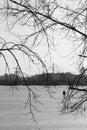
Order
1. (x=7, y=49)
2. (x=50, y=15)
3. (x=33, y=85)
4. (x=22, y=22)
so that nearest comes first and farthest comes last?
(x=7, y=49) → (x=33, y=85) → (x=22, y=22) → (x=50, y=15)

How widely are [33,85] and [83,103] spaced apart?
1549 millimetres

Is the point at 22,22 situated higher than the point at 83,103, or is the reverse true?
the point at 22,22

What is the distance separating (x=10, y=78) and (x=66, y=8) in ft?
4.95

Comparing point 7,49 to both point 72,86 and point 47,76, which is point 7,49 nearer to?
point 47,76

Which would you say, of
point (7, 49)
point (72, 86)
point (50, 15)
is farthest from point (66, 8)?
point (7, 49)

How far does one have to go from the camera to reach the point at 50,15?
3.53m

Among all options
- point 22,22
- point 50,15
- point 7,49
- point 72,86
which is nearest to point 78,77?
point 72,86

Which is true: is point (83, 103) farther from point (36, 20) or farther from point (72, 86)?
point (36, 20)

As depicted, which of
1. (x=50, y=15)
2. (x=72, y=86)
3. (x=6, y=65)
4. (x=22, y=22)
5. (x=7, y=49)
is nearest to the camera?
(x=7, y=49)

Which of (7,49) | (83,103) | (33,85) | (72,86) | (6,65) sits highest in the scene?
(7,49)

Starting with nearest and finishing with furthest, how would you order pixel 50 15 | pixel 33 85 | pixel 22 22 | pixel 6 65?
pixel 6 65, pixel 33 85, pixel 22 22, pixel 50 15

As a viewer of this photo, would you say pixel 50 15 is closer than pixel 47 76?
No

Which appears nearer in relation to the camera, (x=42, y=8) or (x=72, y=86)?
(x=42, y=8)

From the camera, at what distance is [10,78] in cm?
262
